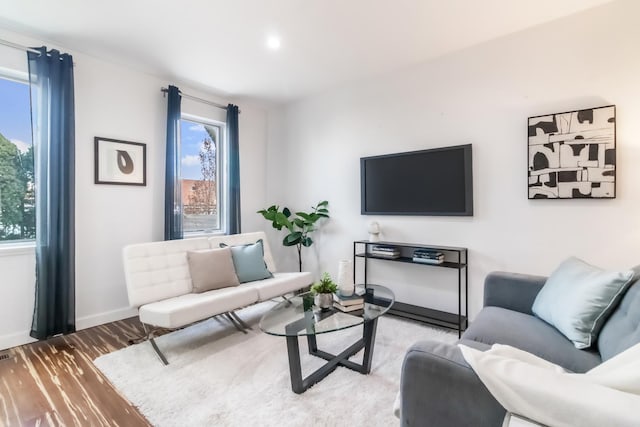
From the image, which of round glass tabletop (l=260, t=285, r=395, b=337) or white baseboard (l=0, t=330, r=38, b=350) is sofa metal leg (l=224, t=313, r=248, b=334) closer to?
round glass tabletop (l=260, t=285, r=395, b=337)

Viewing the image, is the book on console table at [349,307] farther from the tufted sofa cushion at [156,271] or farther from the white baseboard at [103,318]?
the white baseboard at [103,318]

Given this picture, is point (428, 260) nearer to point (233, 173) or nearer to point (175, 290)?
point (175, 290)

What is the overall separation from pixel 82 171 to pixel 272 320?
8.12 ft

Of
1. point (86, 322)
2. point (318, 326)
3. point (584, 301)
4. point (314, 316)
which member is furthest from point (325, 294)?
point (86, 322)

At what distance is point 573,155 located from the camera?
260 centimetres

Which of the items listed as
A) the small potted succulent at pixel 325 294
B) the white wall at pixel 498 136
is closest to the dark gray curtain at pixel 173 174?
the white wall at pixel 498 136

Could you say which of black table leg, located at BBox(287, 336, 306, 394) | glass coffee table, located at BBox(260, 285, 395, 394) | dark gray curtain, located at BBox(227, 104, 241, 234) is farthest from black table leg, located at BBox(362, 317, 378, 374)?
dark gray curtain, located at BBox(227, 104, 241, 234)

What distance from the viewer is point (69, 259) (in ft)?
9.55

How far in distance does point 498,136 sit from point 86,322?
4386 mm

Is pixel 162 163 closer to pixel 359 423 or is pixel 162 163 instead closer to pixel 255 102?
pixel 255 102

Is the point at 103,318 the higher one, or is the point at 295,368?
the point at 295,368

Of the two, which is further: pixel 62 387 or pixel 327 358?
pixel 327 358

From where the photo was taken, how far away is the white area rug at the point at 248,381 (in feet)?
5.82

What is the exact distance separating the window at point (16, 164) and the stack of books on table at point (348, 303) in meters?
2.87
